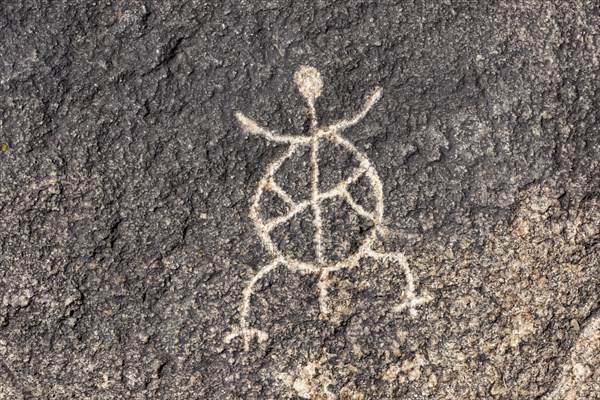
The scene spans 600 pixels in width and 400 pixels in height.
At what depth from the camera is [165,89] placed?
1935mm

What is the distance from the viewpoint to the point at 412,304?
75.3 inches

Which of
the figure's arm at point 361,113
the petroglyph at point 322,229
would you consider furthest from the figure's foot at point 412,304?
the figure's arm at point 361,113

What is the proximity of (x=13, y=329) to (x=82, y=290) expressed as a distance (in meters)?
0.17

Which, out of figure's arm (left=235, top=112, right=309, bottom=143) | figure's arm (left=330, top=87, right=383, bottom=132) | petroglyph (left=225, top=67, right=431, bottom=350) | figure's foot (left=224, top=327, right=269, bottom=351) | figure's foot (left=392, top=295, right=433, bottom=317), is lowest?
figure's foot (left=392, top=295, right=433, bottom=317)

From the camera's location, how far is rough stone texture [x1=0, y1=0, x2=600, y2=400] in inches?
75.2

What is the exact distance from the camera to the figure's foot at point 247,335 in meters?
1.91

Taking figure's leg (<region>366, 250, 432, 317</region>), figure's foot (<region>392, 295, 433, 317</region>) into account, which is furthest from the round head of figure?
figure's foot (<region>392, 295, 433, 317</region>)

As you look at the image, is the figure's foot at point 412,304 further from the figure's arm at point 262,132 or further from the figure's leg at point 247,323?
the figure's arm at point 262,132

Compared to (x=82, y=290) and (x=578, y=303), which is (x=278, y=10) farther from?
(x=578, y=303)

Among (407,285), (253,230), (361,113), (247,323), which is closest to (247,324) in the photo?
(247,323)

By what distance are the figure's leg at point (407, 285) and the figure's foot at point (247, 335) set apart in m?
0.28

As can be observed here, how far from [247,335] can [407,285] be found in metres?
0.36

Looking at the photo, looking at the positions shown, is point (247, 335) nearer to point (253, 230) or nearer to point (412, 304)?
point (253, 230)

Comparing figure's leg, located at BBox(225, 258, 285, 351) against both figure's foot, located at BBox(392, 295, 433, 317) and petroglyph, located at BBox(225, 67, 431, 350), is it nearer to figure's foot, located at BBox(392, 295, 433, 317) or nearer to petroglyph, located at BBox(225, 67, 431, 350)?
petroglyph, located at BBox(225, 67, 431, 350)
